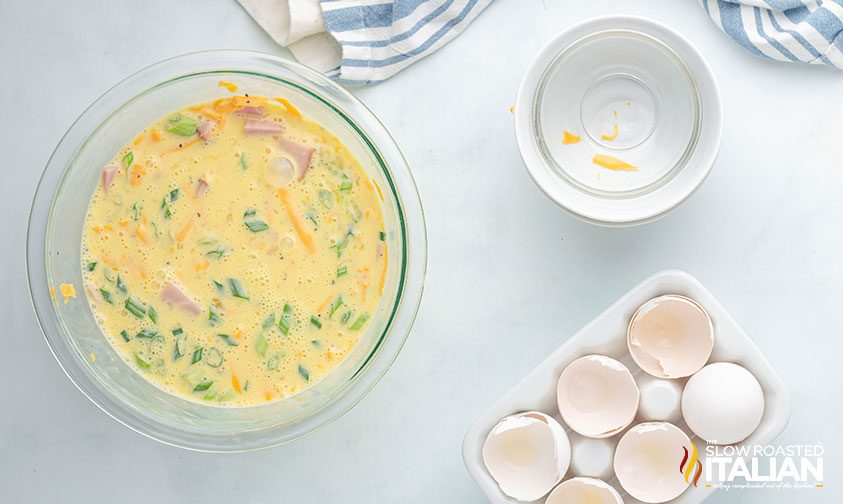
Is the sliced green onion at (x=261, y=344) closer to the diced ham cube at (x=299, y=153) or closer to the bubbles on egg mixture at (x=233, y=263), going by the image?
the bubbles on egg mixture at (x=233, y=263)

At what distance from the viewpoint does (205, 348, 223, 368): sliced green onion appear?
4.91ft

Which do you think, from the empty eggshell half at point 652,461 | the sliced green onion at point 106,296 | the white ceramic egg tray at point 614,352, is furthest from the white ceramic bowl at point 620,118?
the sliced green onion at point 106,296

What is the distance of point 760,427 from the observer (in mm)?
1420

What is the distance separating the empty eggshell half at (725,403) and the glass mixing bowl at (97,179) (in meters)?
0.52

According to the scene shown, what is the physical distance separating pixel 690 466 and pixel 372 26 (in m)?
1.01

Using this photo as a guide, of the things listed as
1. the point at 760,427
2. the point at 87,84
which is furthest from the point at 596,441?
the point at 87,84

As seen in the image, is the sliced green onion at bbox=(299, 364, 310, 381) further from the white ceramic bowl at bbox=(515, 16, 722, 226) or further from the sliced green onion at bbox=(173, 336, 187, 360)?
the white ceramic bowl at bbox=(515, 16, 722, 226)

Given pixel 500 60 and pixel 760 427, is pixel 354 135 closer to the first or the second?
pixel 500 60

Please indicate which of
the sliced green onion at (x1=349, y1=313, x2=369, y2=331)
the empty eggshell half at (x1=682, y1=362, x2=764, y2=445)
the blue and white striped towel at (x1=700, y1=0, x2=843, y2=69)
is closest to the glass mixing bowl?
the sliced green onion at (x1=349, y1=313, x2=369, y2=331)

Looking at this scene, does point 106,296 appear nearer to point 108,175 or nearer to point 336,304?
point 108,175

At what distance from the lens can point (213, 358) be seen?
4.92ft

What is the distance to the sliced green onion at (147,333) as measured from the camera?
1.51 m

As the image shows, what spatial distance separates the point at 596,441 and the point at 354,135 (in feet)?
2.30

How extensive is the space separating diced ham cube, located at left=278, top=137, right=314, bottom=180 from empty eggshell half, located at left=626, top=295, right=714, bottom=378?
25.4 inches
